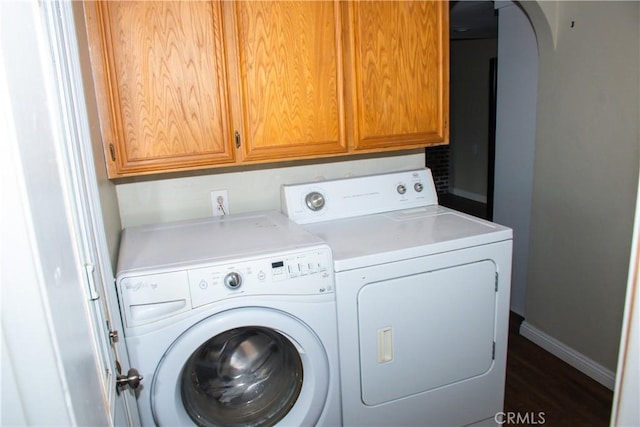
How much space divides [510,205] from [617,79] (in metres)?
1.08

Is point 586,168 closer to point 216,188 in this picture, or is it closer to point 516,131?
point 516,131

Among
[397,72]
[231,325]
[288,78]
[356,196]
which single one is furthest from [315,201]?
[231,325]

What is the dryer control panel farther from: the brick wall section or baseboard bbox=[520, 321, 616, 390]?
the brick wall section

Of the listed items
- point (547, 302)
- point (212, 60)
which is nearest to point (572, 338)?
point (547, 302)

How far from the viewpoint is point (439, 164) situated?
269 inches

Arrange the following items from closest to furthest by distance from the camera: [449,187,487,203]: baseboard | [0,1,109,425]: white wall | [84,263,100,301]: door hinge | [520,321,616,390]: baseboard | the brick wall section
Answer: [0,1,109,425]: white wall, [84,263,100,301]: door hinge, [520,321,616,390]: baseboard, [449,187,487,203]: baseboard, the brick wall section

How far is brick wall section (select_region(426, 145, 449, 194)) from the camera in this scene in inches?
268

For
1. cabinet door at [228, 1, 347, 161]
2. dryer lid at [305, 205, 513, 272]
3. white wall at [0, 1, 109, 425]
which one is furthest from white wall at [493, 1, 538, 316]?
white wall at [0, 1, 109, 425]

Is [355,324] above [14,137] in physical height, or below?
below

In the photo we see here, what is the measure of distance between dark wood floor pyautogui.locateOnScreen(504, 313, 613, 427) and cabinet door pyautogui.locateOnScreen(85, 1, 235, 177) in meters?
1.97

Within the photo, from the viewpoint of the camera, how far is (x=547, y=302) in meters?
2.79

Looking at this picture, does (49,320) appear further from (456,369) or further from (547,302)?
(547,302)

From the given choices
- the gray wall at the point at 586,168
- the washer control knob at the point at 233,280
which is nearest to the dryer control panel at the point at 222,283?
the washer control knob at the point at 233,280

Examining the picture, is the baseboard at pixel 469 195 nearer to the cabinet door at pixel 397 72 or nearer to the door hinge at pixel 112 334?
the cabinet door at pixel 397 72
